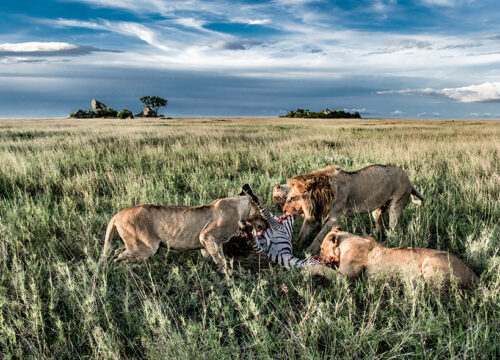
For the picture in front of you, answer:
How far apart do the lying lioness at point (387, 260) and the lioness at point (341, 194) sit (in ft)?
1.50

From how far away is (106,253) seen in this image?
3.48 meters

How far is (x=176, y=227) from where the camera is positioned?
331 centimetres

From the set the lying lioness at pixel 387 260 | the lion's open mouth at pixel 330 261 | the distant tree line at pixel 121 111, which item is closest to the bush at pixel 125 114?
the distant tree line at pixel 121 111

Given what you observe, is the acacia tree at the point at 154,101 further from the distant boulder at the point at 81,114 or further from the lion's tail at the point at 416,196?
the lion's tail at the point at 416,196

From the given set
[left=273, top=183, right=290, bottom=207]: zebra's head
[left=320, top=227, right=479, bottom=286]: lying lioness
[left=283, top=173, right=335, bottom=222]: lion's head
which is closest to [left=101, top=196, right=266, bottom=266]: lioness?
[left=283, top=173, right=335, bottom=222]: lion's head

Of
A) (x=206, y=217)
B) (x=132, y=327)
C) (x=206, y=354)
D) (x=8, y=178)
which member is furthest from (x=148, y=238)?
(x=8, y=178)

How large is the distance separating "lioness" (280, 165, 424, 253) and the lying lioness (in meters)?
0.46

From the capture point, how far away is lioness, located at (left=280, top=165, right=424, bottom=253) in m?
3.97

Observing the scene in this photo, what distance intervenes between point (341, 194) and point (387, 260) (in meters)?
1.15

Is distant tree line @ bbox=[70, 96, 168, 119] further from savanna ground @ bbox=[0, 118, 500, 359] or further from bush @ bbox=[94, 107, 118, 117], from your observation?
savanna ground @ bbox=[0, 118, 500, 359]

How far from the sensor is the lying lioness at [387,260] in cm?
281

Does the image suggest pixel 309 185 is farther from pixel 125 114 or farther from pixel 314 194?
pixel 125 114

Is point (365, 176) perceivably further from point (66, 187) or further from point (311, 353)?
point (66, 187)

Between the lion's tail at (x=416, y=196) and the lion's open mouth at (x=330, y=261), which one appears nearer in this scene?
the lion's open mouth at (x=330, y=261)
